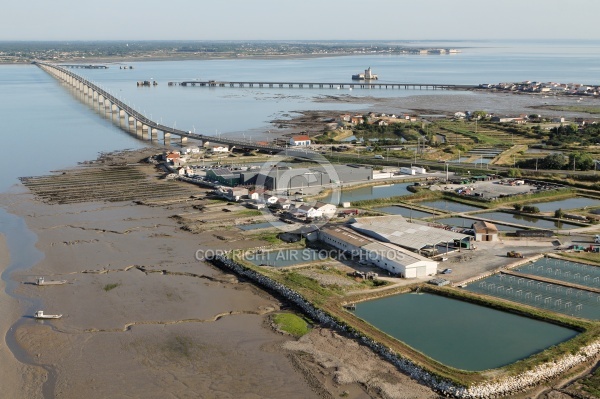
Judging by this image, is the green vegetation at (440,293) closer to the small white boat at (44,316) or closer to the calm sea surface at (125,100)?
the calm sea surface at (125,100)

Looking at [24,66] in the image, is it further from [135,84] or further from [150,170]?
[150,170]

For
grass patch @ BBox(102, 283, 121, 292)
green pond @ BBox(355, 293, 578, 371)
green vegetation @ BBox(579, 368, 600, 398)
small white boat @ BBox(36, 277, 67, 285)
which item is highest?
green vegetation @ BBox(579, 368, 600, 398)

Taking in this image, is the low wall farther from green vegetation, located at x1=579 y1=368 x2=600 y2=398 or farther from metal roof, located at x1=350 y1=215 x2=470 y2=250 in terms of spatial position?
metal roof, located at x1=350 y1=215 x2=470 y2=250

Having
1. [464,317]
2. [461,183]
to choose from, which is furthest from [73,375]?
[461,183]

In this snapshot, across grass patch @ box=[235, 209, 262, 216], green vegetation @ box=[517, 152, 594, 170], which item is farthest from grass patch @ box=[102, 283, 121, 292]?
green vegetation @ box=[517, 152, 594, 170]

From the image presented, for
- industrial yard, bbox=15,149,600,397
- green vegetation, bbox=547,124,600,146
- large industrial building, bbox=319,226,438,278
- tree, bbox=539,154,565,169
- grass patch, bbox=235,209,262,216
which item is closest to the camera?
industrial yard, bbox=15,149,600,397

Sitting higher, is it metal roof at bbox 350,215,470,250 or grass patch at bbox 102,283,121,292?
metal roof at bbox 350,215,470,250

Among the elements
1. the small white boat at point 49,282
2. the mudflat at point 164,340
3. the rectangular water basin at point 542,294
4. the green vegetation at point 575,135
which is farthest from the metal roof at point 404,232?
the green vegetation at point 575,135
